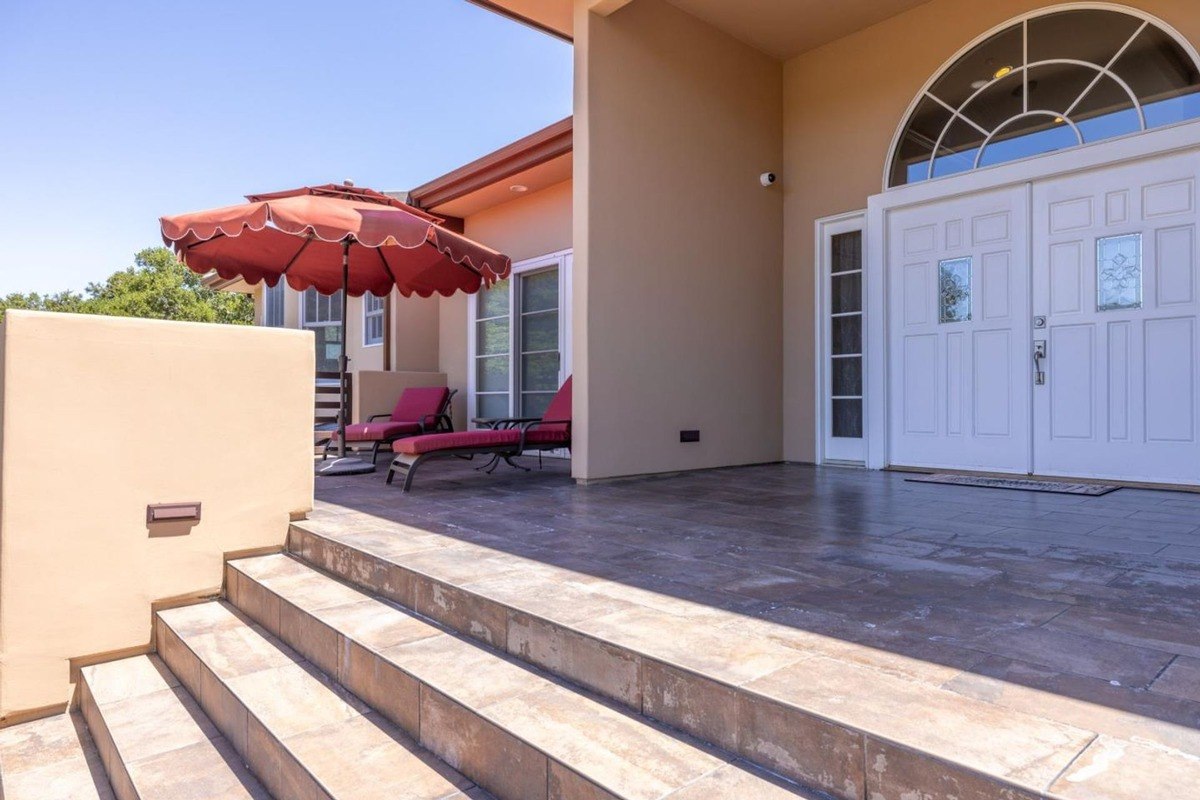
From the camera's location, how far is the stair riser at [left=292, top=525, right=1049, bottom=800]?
1.12m

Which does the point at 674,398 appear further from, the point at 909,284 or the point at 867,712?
the point at 867,712

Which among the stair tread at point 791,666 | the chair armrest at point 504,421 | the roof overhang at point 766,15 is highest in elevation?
the roof overhang at point 766,15

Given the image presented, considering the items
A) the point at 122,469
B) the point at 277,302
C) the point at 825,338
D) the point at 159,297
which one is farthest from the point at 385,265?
the point at 159,297

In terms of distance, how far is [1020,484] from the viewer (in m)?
4.51

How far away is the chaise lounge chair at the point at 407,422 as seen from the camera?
6.30m

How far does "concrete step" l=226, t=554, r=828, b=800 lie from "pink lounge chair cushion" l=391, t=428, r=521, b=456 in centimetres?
202

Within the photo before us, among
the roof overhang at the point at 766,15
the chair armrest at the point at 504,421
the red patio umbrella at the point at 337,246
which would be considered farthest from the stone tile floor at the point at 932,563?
the roof overhang at the point at 766,15

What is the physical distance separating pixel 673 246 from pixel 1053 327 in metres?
2.70

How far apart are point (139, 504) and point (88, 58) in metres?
13.8

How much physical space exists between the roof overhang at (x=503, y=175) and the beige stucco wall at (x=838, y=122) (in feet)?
6.88

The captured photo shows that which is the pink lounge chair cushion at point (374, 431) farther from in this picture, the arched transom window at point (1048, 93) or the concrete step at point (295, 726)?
the arched transom window at point (1048, 93)

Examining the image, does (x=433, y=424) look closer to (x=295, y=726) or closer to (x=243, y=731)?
(x=243, y=731)

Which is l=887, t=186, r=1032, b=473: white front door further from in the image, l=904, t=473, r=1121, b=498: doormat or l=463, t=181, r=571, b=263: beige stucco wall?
l=463, t=181, r=571, b=263: beige stucco wall

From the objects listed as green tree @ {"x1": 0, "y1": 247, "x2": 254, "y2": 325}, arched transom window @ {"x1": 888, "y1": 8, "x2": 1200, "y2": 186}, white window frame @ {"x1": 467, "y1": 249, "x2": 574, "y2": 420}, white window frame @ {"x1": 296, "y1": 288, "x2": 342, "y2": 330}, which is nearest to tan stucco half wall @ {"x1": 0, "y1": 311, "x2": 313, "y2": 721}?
white window frame @ {"x1": 467, "y1": 249, "x2": 574, "y2": 420}
